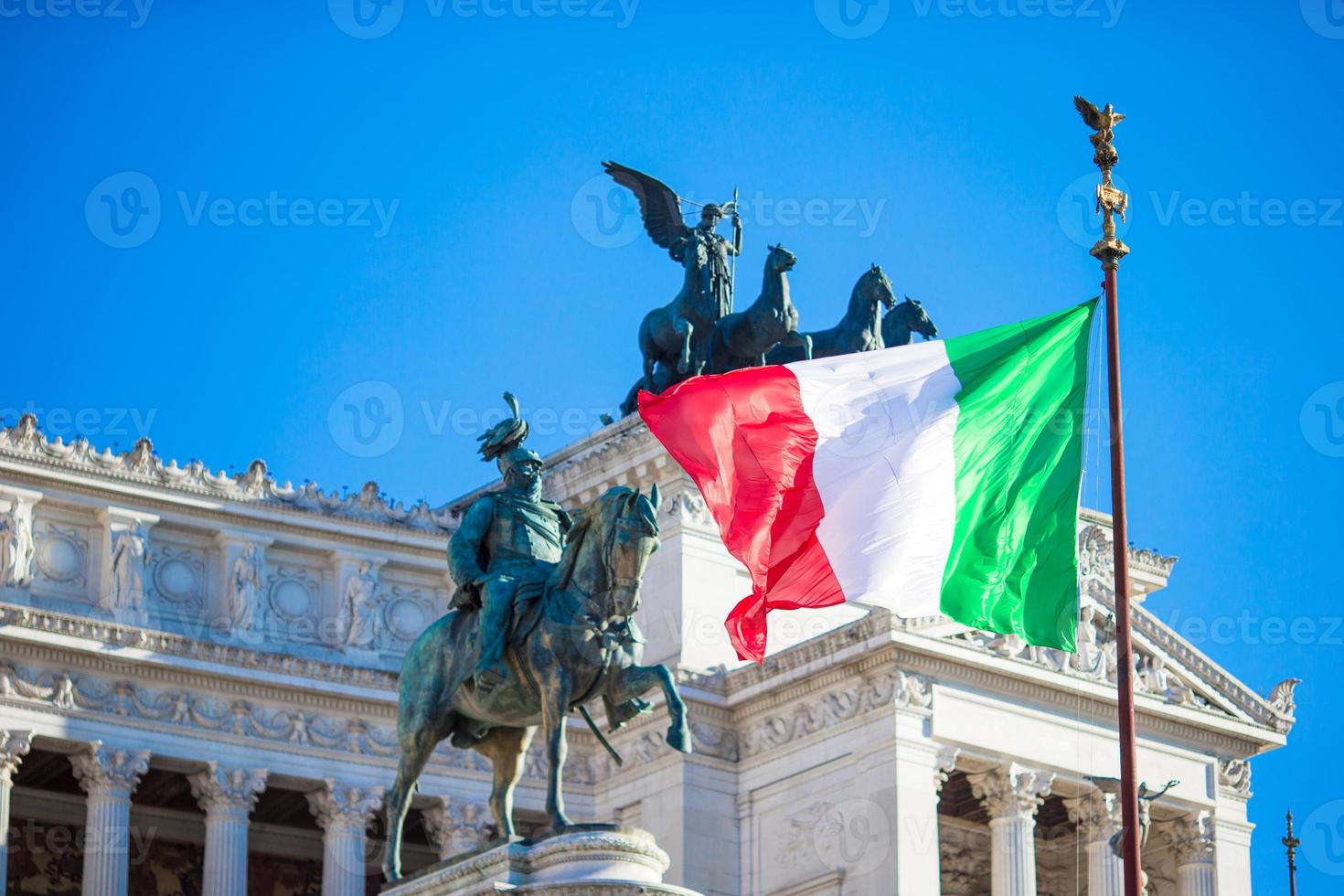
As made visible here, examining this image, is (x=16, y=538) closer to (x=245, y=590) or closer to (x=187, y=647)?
(x=187, y=647)

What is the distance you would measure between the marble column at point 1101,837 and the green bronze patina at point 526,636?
2431cm

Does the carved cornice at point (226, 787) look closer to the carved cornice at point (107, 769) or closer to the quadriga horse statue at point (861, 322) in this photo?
the carved cornice at point (107, 769)

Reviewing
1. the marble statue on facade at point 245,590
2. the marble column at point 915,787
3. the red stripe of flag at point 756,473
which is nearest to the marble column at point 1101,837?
the marble column at point 915,787

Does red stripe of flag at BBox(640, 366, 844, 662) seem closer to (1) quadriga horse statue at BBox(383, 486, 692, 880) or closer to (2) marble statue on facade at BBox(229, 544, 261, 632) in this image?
(1) quadriga horse statue at BBox(383, 486, 692, 880)

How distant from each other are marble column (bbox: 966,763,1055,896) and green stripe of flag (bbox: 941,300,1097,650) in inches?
855

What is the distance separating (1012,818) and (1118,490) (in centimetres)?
2298

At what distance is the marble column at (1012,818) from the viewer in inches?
1966

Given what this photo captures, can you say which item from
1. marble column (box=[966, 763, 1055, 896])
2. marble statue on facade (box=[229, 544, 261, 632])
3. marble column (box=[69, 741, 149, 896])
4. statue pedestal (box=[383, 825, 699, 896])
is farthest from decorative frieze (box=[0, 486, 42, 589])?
statue pedestal (box=[383, 825, 699, 896])

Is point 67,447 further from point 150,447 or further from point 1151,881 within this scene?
point 1151,881

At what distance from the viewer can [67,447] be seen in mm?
50250

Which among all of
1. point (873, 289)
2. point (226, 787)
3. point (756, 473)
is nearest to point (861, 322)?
point (873, 289)

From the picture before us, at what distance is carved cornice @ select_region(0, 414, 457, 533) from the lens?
50.1 meters

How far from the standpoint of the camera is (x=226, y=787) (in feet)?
162

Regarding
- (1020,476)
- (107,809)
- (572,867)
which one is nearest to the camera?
(572,867)
